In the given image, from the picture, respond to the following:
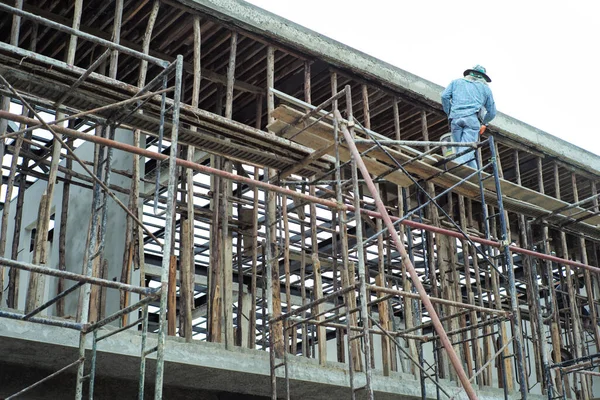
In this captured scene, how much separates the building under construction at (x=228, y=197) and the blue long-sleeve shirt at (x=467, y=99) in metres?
0.80

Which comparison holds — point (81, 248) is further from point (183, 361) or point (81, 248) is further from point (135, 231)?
point (183, 361)

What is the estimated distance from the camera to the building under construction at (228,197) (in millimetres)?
9742

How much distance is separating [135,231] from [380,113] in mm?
5752

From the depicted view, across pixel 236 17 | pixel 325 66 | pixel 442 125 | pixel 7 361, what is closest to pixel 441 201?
pixel 442 125

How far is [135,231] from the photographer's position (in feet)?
41.4

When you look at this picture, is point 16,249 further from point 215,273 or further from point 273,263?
point 273,263

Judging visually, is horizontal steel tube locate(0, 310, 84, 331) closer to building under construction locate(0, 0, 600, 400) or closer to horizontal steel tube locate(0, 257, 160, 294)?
building under construction locate(0, 0, 600, 400)

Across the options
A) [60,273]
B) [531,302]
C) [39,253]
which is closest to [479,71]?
[531,302]

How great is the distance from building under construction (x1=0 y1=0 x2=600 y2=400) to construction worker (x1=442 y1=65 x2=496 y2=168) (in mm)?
515

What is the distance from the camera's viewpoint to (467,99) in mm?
14047

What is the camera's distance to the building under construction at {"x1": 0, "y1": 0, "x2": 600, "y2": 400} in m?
9.74

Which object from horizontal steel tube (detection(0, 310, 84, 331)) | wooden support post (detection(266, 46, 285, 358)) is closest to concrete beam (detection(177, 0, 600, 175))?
wooden support post (detection(266, 46, 285, 358))

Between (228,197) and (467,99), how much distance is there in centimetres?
435

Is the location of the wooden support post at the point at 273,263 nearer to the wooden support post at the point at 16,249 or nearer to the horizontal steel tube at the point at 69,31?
the horizontal steel tube at the point at 69,31
